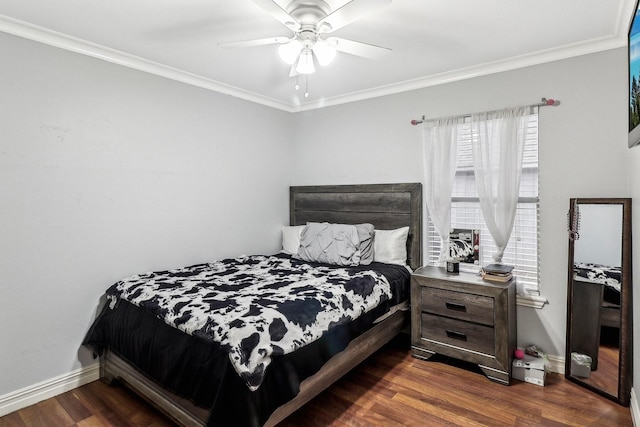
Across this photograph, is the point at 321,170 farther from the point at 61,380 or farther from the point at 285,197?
the point at 61,380

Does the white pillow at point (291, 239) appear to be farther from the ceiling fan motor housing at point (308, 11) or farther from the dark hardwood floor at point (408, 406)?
the ceiling fan motor housing at point (308, 11)

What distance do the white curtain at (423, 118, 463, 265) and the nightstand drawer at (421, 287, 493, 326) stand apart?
0.48m

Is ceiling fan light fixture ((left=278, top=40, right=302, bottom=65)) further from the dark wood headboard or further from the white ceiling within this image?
the dark wood headboard

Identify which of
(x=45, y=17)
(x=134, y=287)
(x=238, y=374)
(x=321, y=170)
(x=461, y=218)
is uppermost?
(x=45, y=17)

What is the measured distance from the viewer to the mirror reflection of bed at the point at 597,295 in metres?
2.33

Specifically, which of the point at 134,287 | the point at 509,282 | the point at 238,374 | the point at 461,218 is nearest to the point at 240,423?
the point at 238,374

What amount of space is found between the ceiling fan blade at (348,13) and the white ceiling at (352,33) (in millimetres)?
92

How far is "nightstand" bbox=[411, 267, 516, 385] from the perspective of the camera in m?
2.55

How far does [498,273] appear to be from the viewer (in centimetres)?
265

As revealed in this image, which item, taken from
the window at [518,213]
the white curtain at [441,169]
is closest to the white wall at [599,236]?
the window at [518,213]

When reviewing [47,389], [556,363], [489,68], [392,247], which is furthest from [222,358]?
[489,68]

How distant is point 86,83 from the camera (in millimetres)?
2602

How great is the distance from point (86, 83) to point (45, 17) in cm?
48

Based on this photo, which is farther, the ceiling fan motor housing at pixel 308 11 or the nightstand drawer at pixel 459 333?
the nightstand drawer at pixel 459 333
